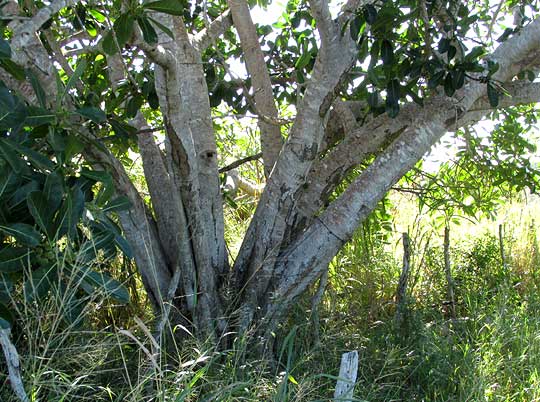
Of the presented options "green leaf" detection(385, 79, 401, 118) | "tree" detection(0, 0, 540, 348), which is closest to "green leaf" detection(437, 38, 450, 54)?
"tree" detection(0, 0, 540, 348)

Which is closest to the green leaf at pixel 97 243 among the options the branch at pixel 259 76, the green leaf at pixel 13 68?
the green leaf at pixel 13 68

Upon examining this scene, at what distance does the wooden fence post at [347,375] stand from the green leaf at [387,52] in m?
1.28

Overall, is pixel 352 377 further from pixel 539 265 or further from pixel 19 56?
pixel 539 265

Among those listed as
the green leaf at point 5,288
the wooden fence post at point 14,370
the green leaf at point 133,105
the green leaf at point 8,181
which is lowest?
the wooden fence post at point 14,370

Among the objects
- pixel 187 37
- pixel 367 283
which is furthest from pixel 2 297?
pixel 367 283

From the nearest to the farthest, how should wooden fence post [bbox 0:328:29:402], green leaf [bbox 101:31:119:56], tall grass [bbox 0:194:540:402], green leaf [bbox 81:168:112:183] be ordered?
wooden fence post [bbox 0:328:29:402]
tall grass [bbox 0:194:540:402]
green leaf [bbox 101:31:119:56]
green leaf [bbox 81:168:112:183]

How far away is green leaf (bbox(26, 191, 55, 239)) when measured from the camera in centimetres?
227

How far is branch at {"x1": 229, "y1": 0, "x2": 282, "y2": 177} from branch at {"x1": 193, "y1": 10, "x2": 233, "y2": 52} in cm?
18

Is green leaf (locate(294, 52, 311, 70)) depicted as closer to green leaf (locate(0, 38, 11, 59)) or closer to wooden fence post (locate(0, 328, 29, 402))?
green leaf (locate(0, 38, 11, 59))

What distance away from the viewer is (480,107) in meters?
3.59

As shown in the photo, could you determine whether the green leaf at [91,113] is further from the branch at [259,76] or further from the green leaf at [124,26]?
the branch at [259,76]

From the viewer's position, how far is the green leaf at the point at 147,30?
7.65 ft

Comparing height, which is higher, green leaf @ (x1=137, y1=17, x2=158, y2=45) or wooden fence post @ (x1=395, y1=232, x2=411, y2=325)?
green leaf @ (x1=137, y1=17, x2=158, y2=45)

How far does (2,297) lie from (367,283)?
2.36 meters
